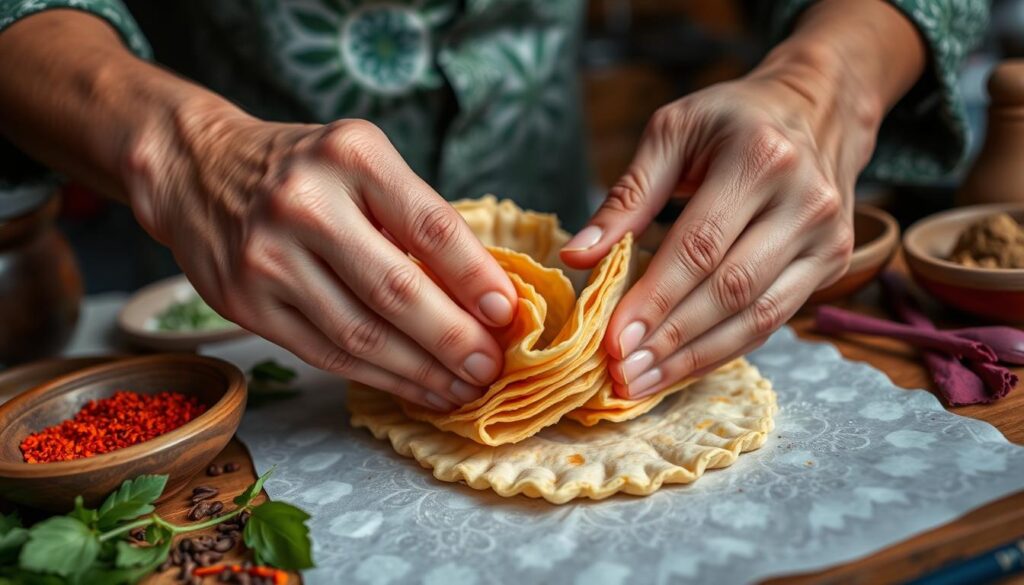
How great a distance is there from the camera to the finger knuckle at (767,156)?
4.67 ft

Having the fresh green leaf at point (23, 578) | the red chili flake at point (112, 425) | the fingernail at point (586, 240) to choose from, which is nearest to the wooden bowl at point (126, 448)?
the red chili flake at point (112, 425)

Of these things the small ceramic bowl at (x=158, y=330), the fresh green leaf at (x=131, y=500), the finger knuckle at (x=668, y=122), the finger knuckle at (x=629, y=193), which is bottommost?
the small ceramic bowl at (x=158, y=330)

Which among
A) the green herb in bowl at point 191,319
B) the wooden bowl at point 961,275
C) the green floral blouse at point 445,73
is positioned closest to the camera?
the wooden bowl at point 961,275

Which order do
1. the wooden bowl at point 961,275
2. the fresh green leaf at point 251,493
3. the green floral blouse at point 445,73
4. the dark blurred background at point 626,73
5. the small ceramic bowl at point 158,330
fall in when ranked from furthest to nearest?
the dark blurred background at point 626,73
the green floral blouse at point 445,73
the small ceramic bowl at point 158,330
the wooden bowl at point 961,275
the fresh green leaf at point 251,493

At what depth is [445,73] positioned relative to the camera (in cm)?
234

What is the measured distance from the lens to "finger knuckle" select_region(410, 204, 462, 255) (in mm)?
1318

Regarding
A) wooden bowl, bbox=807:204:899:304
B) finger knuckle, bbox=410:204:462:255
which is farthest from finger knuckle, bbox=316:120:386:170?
wooden bowl, bbox=807:204:899:304

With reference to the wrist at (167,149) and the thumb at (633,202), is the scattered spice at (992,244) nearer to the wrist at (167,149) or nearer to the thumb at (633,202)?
the thumb at (633,202)

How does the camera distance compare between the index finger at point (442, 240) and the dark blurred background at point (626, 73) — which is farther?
the dark blurred background at point (626, 73)

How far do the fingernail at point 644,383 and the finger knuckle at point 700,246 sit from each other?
0.60ft

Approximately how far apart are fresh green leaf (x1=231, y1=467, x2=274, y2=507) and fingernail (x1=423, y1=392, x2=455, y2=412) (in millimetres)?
283

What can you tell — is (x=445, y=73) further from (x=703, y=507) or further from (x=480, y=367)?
(x=703, y=507)

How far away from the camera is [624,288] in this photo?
146 centimetres

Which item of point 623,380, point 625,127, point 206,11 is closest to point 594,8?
point 625,127
